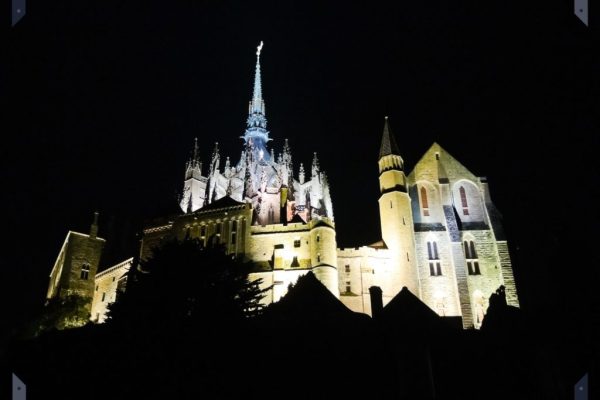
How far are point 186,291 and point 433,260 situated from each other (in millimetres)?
23319

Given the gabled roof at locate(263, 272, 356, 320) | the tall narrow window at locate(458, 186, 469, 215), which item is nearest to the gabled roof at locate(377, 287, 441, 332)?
the gabled roof at locate(263, 272, 356, 320)

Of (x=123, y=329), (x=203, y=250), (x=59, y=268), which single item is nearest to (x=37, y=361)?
(x=123, y=329)

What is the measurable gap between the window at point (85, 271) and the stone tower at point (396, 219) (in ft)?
85.8

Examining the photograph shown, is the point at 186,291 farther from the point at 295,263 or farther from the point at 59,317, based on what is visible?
the point at 59,317

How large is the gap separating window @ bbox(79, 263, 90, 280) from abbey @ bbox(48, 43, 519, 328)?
0.15 m

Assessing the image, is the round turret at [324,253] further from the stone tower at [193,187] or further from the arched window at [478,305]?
the stone tower at [193,187]

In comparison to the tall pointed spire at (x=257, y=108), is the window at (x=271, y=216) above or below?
below

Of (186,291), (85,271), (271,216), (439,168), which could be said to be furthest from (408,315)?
Result: (85,271)

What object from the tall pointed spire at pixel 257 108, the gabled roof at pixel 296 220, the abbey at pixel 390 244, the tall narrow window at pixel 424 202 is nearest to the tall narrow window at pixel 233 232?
the abbey at pixel 390 244

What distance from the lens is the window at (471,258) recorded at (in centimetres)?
4100

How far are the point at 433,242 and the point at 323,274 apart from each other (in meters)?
8.92

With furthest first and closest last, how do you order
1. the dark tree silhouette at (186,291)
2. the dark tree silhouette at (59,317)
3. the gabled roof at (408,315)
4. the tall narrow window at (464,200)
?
1. the tall narrow window at (464,200)
2. the dark tree silhouette at (59,317)
3. the dark tree silhouette at (186,291)
4. the gabled roof at (408,315)

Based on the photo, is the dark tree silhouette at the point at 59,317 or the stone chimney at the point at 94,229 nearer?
the dark tree silhouette at the point at 59,317

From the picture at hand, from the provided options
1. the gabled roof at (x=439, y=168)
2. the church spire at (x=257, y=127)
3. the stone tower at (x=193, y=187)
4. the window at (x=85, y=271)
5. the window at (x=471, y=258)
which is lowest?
the window at (x=471, y=258)
